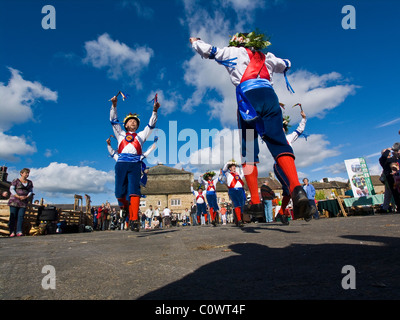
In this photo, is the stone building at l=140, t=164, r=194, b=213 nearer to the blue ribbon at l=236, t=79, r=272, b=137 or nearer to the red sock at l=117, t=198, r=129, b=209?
the red sock at l=117, t=198, r=129, b=209

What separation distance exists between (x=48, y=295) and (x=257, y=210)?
2.53 m

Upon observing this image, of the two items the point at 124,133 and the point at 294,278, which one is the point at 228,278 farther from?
the point at 124,133

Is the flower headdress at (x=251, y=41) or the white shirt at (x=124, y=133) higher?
the flower headdress at (x=251, y=41)

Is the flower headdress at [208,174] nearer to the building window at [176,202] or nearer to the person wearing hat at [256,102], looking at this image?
the person wearing hat at [256,102]

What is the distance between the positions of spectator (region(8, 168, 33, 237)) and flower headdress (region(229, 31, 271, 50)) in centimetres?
744

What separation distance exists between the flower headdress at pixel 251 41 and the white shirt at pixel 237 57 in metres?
0.16

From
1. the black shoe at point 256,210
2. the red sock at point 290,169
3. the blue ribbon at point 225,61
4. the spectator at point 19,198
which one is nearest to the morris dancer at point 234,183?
the black shoe at point 256,210

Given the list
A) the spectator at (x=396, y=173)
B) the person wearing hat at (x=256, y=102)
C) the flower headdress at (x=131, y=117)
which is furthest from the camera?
the spectator at (x=396, y=173)

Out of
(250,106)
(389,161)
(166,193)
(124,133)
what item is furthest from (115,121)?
(166,193)

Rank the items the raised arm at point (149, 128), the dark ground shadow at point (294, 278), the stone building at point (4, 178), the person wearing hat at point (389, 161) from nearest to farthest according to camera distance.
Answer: the dark ground shadow at point (294, 278)
the raised arm at point (149, 128)
the person wearing hat at point (389, 161)
the stone building at point (4, 178)

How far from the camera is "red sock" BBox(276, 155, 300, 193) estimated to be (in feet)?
8.34

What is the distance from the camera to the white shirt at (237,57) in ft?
11.3
